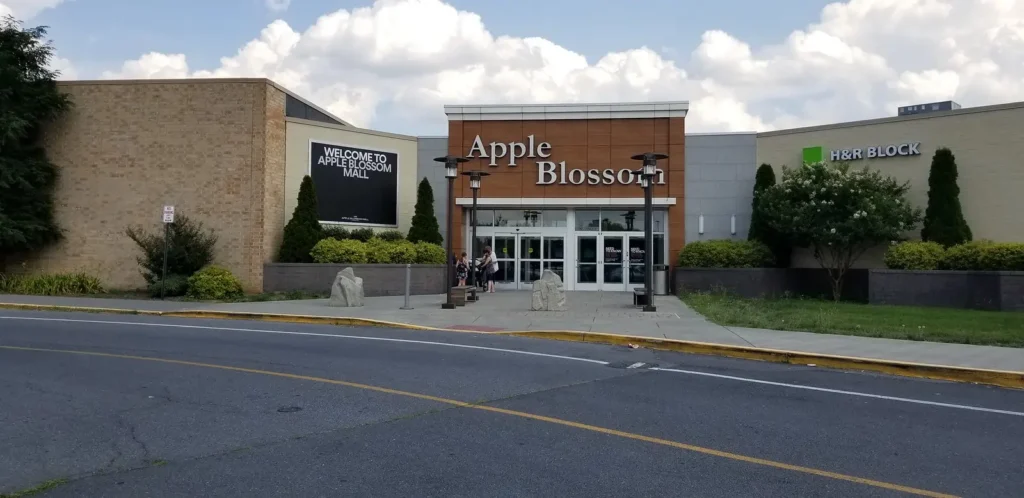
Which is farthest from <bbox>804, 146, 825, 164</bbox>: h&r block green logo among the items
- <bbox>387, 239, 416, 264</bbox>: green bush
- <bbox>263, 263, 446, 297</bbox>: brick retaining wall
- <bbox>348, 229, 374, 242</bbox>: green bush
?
<bbox>348, 229, 374, 242</bbox>: green bush

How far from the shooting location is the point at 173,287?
71.2ft

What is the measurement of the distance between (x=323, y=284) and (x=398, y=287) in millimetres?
2310

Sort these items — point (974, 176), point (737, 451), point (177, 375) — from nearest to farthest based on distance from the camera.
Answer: point (737, 451)
point (177, 375)
point (974, 176)

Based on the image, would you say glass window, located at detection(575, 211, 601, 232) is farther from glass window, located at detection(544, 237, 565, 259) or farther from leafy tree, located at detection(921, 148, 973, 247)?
leafy tree, located at detection(921, 148, 973, 247)

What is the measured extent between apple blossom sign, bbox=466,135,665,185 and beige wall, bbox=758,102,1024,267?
717 centimetres

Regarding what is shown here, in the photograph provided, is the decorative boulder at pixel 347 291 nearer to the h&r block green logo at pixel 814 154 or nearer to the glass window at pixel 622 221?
the glass window at pixel 622 221

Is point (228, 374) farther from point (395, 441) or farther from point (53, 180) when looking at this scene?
point (53, 180)

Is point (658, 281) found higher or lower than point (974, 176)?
lower

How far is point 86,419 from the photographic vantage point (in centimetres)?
719

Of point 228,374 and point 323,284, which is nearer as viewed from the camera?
point 228,374

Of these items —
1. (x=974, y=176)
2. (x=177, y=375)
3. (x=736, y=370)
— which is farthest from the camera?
(x=974, y=176)

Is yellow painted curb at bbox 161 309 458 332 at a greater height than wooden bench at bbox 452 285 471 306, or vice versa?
wooden bench at bbox 452 285 471 306

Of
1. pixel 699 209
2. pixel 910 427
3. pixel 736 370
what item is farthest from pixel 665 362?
pixel 699 209

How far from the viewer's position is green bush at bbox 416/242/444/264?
25312 mm
